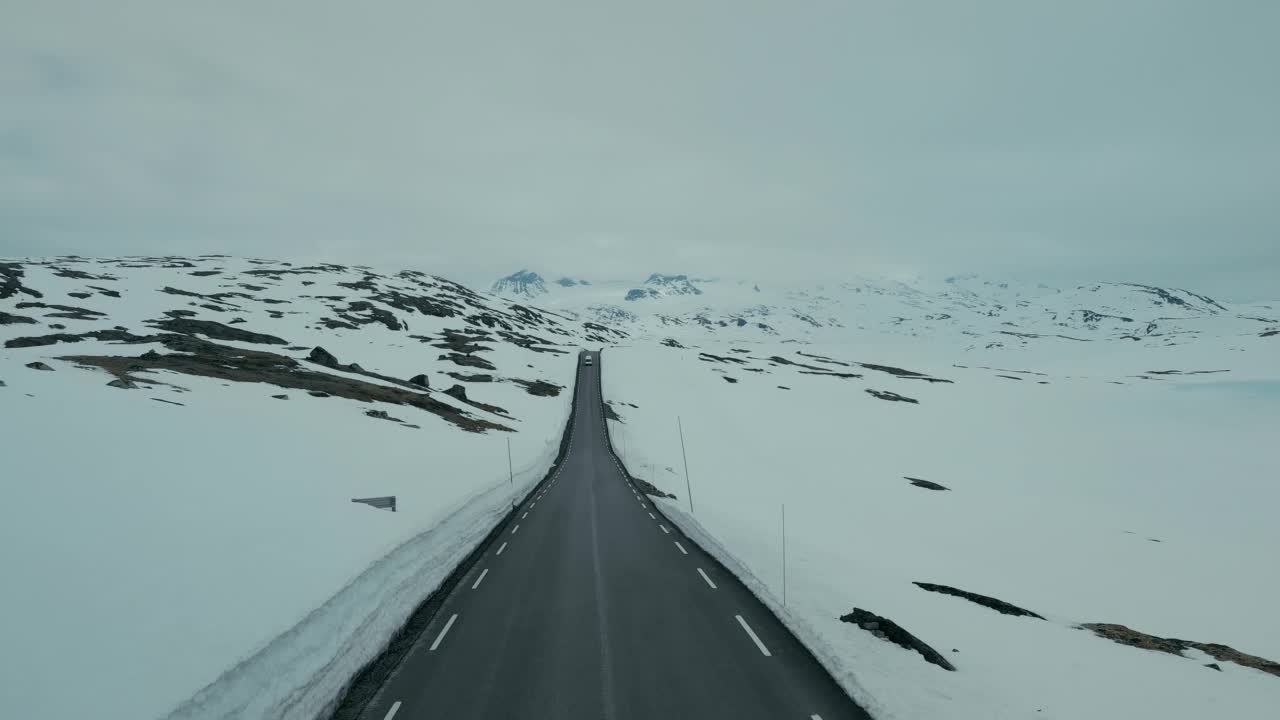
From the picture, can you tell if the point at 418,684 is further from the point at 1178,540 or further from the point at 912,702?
the point at 1178,540

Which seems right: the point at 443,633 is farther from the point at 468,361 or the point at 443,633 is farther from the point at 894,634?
the point at 468,361

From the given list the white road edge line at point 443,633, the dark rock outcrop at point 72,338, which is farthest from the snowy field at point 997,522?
the dark rock outcrop at point 72,338

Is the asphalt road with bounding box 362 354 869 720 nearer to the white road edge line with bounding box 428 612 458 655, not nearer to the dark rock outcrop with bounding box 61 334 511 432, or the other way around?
the white road edge line with bounding box 428 612 458 655

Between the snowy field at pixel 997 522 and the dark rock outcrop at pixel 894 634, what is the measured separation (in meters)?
0.25

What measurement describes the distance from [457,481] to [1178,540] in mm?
43853

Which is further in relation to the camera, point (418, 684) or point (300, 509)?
point (300, 509)

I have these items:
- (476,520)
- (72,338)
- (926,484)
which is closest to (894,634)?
(476,520)

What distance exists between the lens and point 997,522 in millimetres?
34000

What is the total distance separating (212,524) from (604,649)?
10.6m

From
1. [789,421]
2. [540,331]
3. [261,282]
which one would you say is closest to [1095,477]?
[789,421]

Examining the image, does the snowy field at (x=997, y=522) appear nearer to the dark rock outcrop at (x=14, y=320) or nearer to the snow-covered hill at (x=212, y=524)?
the snow-covered hill at (x=212, y=524)

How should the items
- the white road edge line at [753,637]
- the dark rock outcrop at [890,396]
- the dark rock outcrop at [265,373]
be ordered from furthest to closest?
the dark rock outcrop at [890,396], the dark rock outcrop at [265,373], the white road edge line at [753,637]

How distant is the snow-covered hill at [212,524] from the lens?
8141 millimetres

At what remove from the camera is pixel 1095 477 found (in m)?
48.3
